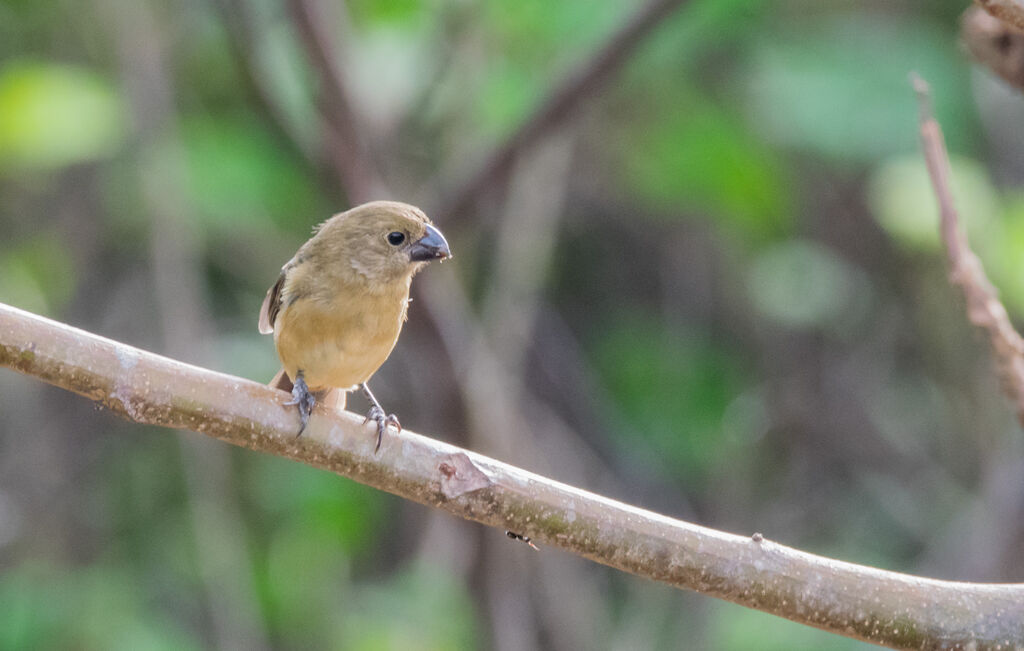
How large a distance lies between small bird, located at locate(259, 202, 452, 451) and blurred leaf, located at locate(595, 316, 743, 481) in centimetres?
292

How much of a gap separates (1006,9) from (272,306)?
217 cm

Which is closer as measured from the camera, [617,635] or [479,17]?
[479,17]

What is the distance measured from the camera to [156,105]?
16.5 feet

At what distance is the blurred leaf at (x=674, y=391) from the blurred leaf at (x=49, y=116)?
2.88 meters

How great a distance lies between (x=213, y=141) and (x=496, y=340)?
1.49m

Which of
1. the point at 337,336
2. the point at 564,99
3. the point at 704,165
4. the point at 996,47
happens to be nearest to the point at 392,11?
the point at 564,99

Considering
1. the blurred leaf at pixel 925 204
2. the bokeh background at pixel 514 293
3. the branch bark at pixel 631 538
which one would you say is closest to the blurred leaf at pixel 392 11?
the bokeh background at pixel 514 293

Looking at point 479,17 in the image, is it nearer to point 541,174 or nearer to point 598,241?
point 541,174

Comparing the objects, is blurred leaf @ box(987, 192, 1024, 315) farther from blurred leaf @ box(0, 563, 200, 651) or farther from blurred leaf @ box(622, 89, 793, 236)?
blurred leaf @ box(0, 563, 200, 651)

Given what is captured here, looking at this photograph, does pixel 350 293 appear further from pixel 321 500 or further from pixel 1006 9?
pixel 321 500

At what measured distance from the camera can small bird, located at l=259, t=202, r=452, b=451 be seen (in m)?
3.01

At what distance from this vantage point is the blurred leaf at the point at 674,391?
595cm

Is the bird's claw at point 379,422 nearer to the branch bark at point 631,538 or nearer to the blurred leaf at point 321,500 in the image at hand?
the branch bark at point 631,538

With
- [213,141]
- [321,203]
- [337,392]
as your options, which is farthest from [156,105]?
[337,392]
